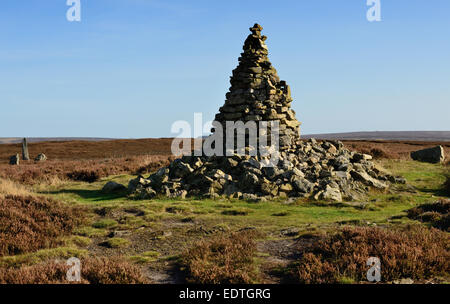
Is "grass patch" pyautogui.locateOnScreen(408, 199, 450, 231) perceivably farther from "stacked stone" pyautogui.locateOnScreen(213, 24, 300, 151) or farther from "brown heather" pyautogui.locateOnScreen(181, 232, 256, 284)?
"stacked stone" pyautogui.locateOnScreen(213, 24, 300, 151)

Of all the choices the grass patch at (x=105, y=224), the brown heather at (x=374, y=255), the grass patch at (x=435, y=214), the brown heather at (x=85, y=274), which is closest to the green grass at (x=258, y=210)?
the grass patch at (x=105, y=224)

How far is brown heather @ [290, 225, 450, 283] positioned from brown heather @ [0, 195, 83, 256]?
744 centimetres

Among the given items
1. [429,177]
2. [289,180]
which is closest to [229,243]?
[289,180]

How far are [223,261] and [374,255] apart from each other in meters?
3.36

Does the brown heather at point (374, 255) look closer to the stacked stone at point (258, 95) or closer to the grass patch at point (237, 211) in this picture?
the grass patch at point (237, 211)

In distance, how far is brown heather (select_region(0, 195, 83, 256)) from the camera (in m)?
10.2

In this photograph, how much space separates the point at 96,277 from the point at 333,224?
25.7 ft

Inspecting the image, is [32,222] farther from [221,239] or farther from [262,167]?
[262,167]

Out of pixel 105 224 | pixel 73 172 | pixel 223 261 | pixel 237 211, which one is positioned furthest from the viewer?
pixel 73 172

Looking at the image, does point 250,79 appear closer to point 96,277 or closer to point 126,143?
point 96,277

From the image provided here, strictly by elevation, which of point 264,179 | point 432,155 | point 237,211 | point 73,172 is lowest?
point 237,211

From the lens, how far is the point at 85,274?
24.9 feet

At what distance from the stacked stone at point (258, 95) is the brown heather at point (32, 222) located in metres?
10.7

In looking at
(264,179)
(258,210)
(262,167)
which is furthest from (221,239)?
(262,167)
